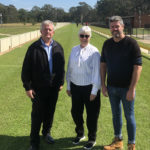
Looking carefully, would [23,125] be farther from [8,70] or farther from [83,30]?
[8,70]

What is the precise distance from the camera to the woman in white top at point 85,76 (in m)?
3.41

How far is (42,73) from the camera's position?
3.46 meters

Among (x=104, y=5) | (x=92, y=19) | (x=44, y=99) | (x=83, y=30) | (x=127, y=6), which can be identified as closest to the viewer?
(x=83, y=30)

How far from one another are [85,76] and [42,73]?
0.64 meters

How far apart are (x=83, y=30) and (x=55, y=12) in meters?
174

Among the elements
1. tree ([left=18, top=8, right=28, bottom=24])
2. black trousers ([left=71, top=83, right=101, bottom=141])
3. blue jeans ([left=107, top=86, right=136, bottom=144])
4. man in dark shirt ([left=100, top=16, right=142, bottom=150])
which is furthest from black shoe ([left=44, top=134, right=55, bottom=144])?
tree ([left=18, top=8, right=28, bottom=24])

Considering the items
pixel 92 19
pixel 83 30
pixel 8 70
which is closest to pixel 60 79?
pixel 83 30

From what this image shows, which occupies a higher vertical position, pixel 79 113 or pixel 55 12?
pixel 55 12

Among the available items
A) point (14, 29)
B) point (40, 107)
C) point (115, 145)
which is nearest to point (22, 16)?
point (14, 29)

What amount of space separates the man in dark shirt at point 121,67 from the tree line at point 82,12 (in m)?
73.0

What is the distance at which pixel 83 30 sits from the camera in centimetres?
337

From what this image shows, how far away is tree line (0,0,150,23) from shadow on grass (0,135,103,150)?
72.9m

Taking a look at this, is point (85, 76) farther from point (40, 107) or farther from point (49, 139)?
point (49, 139)

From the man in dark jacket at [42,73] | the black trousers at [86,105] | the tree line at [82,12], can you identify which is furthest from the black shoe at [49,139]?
the tree line at [82,12]
